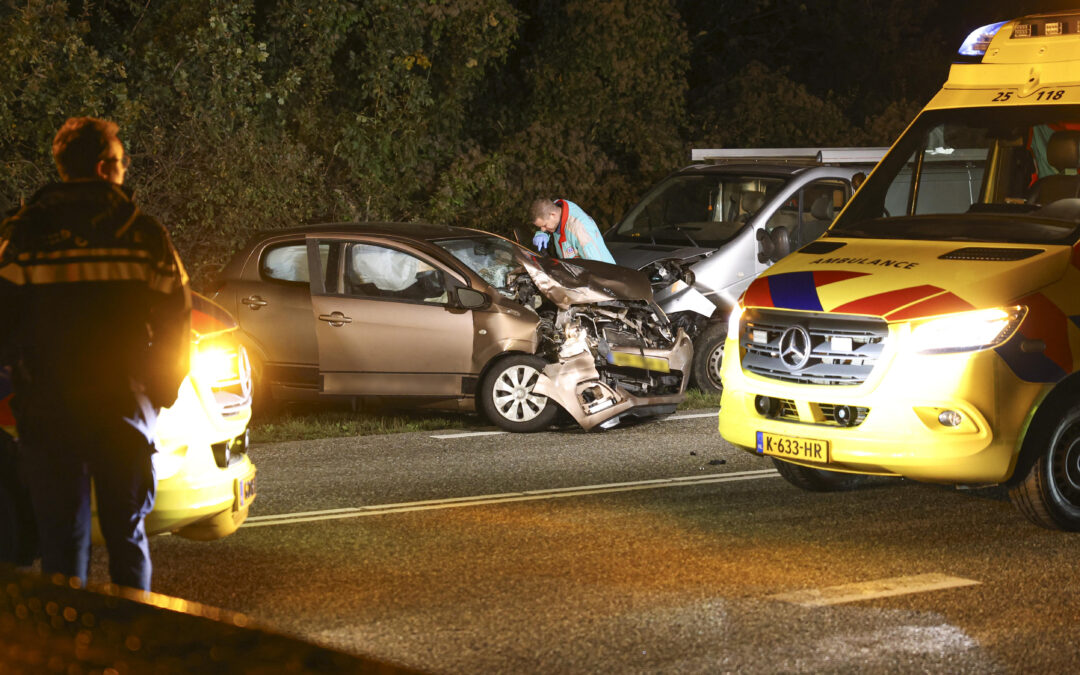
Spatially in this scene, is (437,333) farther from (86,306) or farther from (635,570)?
(86,306)

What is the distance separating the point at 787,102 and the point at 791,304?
64.7 feet

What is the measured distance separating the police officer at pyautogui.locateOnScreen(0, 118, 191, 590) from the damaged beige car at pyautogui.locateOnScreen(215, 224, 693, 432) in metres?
5.92

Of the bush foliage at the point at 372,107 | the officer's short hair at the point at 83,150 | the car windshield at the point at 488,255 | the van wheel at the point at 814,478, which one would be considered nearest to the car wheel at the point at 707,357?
the car windshield at the point at 488,255

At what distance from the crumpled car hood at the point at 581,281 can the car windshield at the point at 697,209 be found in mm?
2234

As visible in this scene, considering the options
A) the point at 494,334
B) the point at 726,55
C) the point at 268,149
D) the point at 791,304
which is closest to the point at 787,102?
the point at 726,55

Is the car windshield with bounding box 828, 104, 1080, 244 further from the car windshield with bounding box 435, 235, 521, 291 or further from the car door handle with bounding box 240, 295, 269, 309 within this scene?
the car door handle with bounding box 240, 295, 269, 309

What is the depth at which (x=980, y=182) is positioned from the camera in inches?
357

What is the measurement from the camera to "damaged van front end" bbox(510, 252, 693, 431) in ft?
34.1

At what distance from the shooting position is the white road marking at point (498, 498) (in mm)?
7523

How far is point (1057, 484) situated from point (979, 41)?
295 cm

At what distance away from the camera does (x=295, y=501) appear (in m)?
7.99

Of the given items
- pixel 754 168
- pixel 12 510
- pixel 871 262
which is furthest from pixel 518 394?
pixel 12 510

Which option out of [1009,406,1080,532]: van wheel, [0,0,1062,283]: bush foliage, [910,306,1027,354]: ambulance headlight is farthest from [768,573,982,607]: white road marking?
[0,0,1062,283]: bush foliage

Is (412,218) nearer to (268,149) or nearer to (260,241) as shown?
(268,149)
